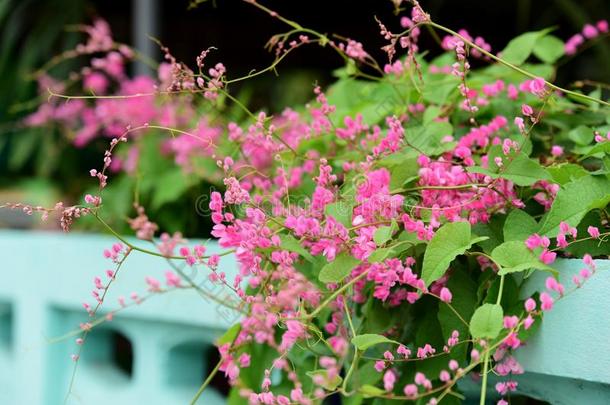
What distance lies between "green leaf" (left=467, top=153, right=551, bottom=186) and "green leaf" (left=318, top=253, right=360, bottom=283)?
16cm

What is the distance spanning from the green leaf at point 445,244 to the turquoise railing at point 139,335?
0.13 m

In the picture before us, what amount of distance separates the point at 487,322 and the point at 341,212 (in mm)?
226

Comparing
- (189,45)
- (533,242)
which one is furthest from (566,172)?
(189,45)

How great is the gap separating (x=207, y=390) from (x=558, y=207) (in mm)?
738

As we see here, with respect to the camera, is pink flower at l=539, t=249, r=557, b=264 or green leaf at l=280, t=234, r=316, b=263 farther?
green leaf at l=280, t=234, r=316, b=263

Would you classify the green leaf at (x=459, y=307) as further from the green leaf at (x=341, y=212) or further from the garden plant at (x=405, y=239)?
the green leaf at (x=341, y=212)

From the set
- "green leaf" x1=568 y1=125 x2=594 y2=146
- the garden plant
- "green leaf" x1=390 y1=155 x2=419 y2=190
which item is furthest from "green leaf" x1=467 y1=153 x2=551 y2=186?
"green leaf" x1=568 y1=125 x2=594 y2=146

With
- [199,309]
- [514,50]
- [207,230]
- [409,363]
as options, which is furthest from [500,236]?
[207,230]

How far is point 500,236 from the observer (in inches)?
39.2

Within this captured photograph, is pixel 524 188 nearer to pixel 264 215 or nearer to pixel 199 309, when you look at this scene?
pixel 264 215

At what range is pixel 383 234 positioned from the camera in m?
0.89

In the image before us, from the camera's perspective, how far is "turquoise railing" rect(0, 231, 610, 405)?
0.93 metres

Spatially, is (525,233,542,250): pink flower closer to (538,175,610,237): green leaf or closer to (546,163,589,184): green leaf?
(538,175,610,237): green leaf

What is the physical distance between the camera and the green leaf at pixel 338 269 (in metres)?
0.92
